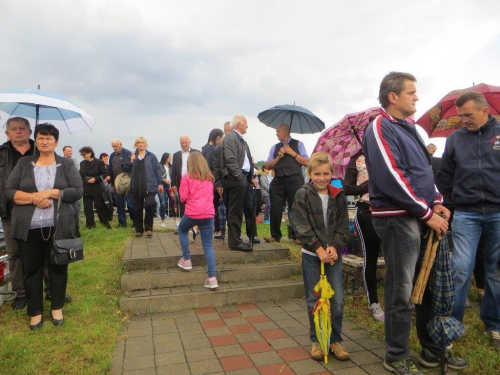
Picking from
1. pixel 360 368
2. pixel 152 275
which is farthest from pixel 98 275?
pixel 360 368

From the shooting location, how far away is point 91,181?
364 inches

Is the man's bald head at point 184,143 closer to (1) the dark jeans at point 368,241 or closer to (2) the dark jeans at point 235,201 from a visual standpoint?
(2) the dark jeans at point 235,201

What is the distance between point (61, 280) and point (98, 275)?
1.38m

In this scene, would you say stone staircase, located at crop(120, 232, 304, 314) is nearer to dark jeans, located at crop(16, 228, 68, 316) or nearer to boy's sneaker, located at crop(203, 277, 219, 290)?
boy's sneaker, located at crop(203, 277, 219, 290)

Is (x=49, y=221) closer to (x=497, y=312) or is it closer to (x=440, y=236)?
(x=440, y=236)

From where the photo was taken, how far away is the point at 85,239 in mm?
7863

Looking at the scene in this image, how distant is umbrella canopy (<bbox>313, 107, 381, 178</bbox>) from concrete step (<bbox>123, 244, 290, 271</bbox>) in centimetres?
193

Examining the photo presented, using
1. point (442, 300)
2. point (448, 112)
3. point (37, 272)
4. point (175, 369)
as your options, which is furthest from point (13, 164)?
point (448, 112)

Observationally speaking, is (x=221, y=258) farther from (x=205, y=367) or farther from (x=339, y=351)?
(x=339, y=351)

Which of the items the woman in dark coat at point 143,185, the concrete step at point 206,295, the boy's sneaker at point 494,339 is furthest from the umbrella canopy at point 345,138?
the woman in dark coat at point 143,185

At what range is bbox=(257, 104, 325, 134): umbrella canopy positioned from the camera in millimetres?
6770

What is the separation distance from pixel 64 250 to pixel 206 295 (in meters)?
1.76

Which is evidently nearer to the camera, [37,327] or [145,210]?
[37,327]

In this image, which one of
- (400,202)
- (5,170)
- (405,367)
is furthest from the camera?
(5,170)
